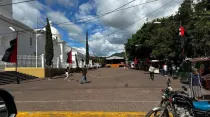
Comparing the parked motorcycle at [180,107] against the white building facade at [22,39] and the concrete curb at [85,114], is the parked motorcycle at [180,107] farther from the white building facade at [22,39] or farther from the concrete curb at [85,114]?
the white building facade at [22,39]

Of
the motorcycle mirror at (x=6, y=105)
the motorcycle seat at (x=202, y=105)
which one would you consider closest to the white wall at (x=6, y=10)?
the motorcycle seat at (x=202, y=105)

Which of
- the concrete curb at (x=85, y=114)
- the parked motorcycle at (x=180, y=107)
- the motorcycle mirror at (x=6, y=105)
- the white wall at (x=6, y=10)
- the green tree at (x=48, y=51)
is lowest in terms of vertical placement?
the concrete curb at (x=85, y=114)

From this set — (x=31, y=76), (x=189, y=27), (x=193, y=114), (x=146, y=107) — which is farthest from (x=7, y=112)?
(x=189, y=27)

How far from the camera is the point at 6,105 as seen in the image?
176 inches

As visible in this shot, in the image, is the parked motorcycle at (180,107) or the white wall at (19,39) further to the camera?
the white wall at (19,39)

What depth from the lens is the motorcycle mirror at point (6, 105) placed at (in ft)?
14.5

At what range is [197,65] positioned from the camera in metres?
24.8

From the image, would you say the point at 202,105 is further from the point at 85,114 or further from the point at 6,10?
the point at 6,10

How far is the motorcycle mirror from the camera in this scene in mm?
4410

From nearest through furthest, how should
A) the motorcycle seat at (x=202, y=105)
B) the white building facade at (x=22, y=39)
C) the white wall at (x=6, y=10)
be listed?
1. the motorcycle seat at (x=202, y=105)
2. the white building facade at (x=22, y=39)
3. the white wall at (x=6, y=10)

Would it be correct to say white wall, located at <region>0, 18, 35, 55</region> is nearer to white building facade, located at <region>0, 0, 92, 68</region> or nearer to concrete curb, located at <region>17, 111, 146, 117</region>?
white building facade, located at <region>0, 0, 92, 68</region>

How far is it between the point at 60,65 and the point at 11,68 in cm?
1307

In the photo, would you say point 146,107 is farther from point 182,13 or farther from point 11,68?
point 182,13

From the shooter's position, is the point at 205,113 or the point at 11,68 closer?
the point at 205,113
